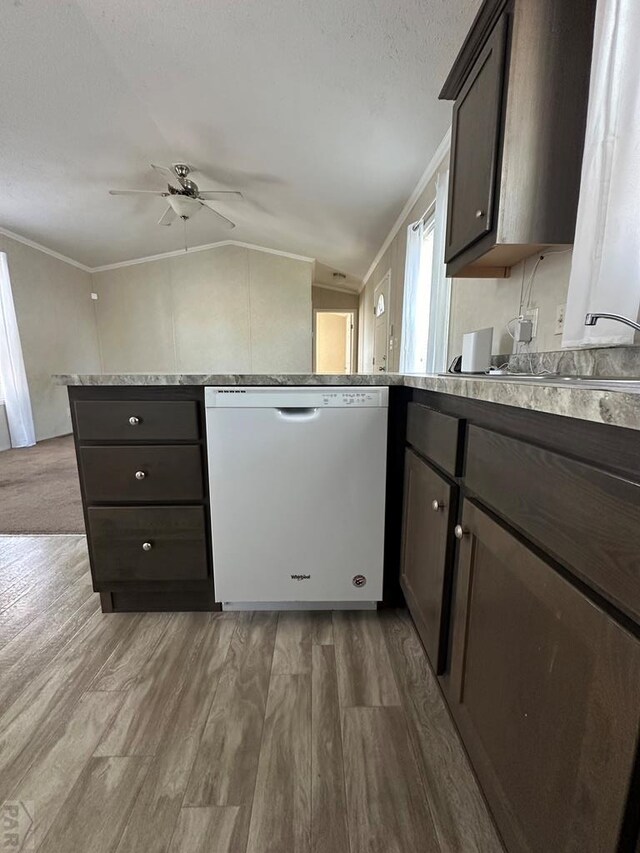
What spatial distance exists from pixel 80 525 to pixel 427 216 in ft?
10.3

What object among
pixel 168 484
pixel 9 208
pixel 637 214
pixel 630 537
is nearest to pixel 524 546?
pixel 630 537

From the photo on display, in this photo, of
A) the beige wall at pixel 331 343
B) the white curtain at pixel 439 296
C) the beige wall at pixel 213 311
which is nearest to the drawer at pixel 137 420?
the white curtain at pixel 439 296

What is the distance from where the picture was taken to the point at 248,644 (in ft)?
4.41

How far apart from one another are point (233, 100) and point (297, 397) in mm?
2234

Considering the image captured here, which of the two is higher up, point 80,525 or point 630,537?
point 630,537

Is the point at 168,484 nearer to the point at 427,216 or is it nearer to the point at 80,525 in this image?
the point at 80,525

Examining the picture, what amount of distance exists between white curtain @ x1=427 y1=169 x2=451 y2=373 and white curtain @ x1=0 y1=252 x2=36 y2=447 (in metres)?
4.75

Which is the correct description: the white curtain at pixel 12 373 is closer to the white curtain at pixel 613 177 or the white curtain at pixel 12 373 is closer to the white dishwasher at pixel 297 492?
the white dishwasher at pixel 297 492

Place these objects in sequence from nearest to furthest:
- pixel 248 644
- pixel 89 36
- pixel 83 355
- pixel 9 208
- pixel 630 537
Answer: pixel 630 537
pixel 248 644
pixel 89 36
pixel 9 208
pixel 83 355

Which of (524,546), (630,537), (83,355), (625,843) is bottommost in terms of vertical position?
(625,843)

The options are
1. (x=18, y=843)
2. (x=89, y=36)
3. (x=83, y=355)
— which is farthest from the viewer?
(x=83, y=355)

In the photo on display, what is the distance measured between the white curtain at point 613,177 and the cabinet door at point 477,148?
24 centimetres

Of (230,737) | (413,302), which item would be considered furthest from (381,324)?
(230,737)

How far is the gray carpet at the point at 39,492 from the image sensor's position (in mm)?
2354
